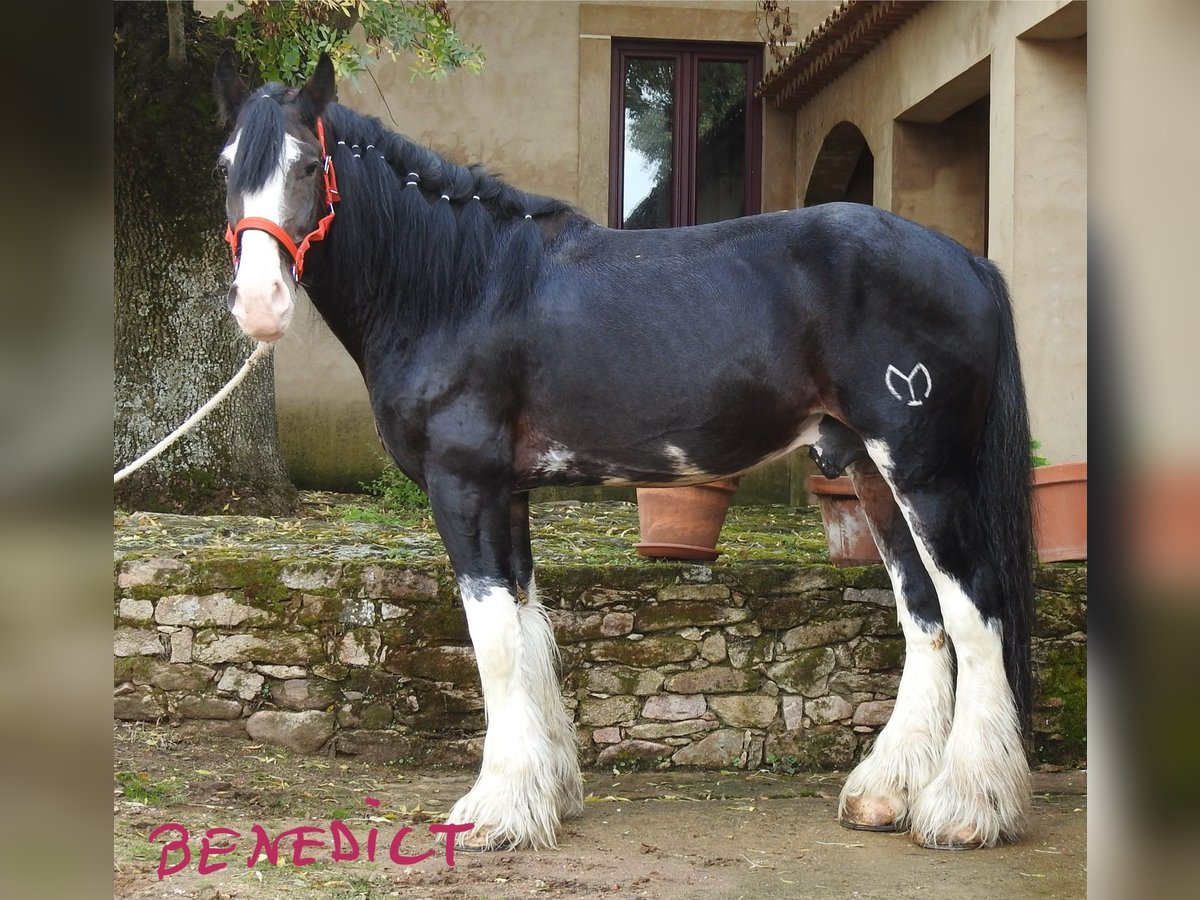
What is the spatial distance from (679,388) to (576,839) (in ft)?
4.49

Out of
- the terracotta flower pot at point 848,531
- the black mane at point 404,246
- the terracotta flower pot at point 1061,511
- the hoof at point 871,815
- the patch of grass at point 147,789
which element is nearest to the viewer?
the black mane at point 404,246

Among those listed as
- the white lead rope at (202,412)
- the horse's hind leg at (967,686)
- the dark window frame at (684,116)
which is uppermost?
the dark window frame at (684,116)

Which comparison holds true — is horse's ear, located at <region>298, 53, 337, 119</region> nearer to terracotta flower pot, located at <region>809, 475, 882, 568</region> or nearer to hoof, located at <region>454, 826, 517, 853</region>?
hoof, located at <region>454, 826, 517, 853</region>

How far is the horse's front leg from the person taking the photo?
10.5 feet

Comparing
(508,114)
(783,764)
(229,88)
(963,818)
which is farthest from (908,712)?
(508,114)

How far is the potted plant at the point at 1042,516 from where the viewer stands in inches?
161

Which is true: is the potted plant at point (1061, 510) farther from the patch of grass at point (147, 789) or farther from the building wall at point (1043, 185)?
the patch of grass at point (147, 789)

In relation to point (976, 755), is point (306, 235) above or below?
above

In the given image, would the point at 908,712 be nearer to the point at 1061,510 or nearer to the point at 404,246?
the point at 1061,510

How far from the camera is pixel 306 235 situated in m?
3.10

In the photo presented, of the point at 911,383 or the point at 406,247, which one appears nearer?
the point at 911,383

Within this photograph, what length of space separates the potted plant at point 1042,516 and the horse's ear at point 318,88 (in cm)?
218

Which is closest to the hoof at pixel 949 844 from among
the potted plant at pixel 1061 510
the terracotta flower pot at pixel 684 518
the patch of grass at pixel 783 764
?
the patch of grass at pixel 783 764

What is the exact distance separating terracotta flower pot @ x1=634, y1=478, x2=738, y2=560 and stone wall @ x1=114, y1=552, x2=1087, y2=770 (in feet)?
0.56
